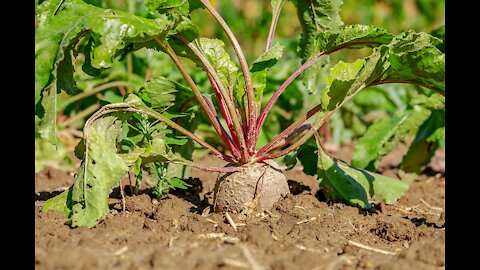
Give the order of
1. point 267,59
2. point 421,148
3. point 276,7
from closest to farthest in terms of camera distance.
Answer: point 267,59 < point 276,7 < point 421,148

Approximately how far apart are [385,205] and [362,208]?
1.08 ft

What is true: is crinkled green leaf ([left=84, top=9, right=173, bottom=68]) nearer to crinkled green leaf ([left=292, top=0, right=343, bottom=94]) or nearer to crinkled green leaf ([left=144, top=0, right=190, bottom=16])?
crinkled green leaf ([left=144, top=0, right=190, bottom=16])

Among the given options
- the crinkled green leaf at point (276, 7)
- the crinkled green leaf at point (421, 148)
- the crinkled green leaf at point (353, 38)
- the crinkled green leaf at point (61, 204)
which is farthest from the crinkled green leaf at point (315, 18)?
the crinkled green leaf at point (61, 204)

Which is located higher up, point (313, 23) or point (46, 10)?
point (46, 10)

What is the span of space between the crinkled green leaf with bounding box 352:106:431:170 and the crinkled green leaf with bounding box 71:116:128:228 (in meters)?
1.88

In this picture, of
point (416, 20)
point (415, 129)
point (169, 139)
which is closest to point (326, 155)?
point (169, 139)

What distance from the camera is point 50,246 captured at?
243 cm

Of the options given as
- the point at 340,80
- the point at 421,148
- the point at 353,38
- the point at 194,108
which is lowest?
the point at 421,148

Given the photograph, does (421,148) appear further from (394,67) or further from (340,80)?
(340,80)

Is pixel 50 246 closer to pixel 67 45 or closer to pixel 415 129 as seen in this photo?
pixel 67 45

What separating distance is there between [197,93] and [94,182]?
68 centimetres

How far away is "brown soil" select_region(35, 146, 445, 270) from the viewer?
7.34ft

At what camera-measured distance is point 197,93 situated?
10.3ft

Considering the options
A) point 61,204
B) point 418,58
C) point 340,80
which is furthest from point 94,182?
point 418,58
